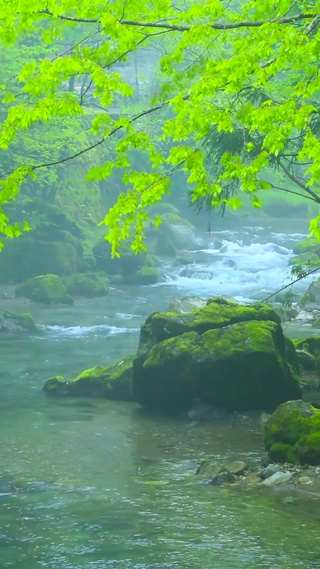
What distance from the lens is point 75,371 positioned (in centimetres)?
2344

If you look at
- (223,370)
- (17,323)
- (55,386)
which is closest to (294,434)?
(223,370)

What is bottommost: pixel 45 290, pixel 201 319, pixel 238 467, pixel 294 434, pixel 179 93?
pixel 238 467

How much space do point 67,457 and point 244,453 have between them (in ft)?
8.96

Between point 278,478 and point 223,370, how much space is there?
193 inches

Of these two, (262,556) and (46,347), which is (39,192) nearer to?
(46,347)

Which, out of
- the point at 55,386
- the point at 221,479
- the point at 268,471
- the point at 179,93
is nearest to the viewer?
the point at 179,93

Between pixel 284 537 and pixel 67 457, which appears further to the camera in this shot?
pixel 67 457

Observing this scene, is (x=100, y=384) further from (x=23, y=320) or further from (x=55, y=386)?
(x=23, y=320)

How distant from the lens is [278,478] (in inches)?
502

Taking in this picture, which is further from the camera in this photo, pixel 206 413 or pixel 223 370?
pixel 206 413

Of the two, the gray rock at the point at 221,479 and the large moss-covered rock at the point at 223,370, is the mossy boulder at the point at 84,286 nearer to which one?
the large moss-covered rock at the point at 223,370

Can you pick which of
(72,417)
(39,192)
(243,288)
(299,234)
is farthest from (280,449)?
(299,234)

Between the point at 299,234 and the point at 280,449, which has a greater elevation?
the point at 299,234

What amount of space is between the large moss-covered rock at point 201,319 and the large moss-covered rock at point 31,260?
2097cm
